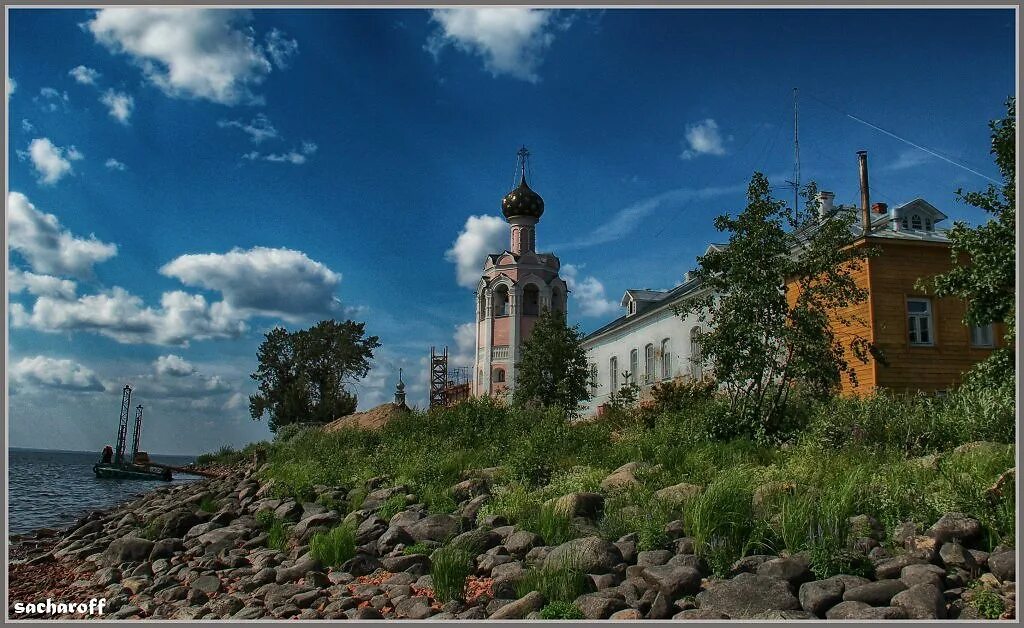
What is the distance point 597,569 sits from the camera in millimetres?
7094

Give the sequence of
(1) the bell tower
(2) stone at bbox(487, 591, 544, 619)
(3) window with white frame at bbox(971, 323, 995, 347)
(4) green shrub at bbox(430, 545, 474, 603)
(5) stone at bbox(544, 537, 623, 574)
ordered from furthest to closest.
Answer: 1. (1) the bell tower
2. (3) window with white frame at bbox(971, 323, 995, 347)
3. (4) green shrub at bbox(430, 545, 474, 603)
4. (5) stone at bbox(544, 537, 623, 574)
5. (2) stone at bbox(487, 591, 544, 619)

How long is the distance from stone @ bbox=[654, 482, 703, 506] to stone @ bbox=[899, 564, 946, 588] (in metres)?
2.52

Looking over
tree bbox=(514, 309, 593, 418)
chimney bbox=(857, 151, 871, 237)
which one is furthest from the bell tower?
chimney bbox=(857, 151, 871, 237)

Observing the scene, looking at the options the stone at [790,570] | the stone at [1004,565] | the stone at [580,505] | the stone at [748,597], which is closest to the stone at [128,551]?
the stone at [580,505]

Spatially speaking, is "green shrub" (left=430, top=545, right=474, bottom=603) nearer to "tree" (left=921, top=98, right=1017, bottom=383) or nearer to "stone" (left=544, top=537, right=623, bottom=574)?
"stone" (left=544, top=537, right=623, bottom=574)

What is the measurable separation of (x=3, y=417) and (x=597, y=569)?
5.17 meters

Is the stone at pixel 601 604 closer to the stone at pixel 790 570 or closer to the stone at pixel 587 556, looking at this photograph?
the stone at pixel 587 556

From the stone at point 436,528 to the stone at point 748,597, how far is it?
3.95 m

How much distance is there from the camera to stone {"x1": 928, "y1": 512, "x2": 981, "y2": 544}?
21.6 ft

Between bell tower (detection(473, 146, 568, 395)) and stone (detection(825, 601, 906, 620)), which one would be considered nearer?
stone (detection(825, 601, 906, 620))

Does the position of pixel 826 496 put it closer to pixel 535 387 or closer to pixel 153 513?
pixel 153 513

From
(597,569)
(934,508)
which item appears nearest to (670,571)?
(597,569)

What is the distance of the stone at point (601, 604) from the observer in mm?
6266

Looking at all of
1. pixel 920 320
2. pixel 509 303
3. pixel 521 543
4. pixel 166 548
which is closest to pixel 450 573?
pixel 521 543
